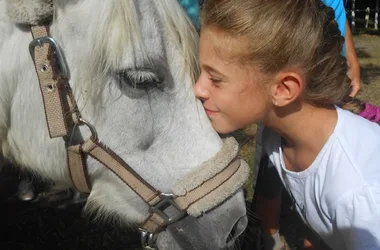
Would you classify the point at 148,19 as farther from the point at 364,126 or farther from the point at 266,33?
the point at 364,126

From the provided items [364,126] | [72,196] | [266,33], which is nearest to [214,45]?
[266,33]

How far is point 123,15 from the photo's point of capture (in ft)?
4.85

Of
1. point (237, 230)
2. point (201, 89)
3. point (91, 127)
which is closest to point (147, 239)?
point (237, 230)

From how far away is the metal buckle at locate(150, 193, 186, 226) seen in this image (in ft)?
5.28

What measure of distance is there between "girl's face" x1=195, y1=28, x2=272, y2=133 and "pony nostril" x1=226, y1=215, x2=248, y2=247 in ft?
1.08

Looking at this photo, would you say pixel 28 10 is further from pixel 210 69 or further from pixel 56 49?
pixel 210 69

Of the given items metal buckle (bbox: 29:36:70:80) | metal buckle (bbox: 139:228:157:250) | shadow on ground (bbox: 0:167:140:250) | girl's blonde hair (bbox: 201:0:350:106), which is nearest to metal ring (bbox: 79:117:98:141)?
metal buckle (bbox: 29:36:70:80)

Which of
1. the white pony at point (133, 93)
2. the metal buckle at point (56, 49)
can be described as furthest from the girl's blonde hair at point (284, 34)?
the metal buckle at point (56, 49)

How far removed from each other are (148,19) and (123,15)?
105mm

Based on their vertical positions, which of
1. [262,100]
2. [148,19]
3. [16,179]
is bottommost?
[16,179]

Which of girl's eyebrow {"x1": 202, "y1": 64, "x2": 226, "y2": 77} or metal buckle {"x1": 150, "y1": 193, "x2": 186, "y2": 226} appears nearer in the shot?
girl's eyebrow {"x1": 202, "y1": 64, "x2": 226, "y2": 77}

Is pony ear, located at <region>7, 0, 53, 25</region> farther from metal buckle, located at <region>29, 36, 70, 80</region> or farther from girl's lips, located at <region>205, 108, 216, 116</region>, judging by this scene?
girl's lips, located at <region>205, 108, 216, 116</region>

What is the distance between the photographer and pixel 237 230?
5.50 feet

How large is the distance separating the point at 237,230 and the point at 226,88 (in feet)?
1.72
